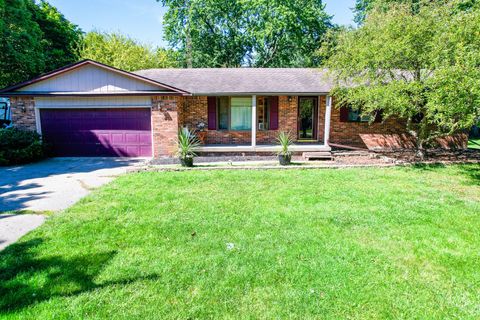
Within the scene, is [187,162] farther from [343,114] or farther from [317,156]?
[343,114]

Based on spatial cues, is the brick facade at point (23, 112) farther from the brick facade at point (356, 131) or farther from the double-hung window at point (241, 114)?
the brick facade at point (356, 131)

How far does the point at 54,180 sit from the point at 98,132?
4.23 m

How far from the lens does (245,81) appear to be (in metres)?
13.1

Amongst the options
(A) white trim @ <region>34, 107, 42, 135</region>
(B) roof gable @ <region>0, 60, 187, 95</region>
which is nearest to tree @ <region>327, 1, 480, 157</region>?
(B) roof gable @ <region>0, 60, 187, 95</region>

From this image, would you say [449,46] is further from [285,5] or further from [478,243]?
[285,5]

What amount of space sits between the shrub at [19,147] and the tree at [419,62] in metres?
11.4

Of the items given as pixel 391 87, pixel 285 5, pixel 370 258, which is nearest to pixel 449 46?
pixel 391 87

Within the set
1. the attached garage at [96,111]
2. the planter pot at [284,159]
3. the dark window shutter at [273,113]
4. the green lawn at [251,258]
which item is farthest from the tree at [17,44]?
the planter pot at [284,159]

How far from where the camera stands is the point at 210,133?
13141 millimetres

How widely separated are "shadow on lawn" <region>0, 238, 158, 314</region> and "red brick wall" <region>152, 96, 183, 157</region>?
766cm

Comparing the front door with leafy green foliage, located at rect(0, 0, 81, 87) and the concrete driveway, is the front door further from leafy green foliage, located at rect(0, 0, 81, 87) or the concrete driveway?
leafy green foliage, located at rect(0, 0, 81, 87)

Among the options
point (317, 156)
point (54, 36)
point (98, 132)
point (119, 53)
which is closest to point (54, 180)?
point (98, 132)

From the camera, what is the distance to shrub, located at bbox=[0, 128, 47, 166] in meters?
10.2

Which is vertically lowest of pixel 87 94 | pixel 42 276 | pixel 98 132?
pixel 42 276
